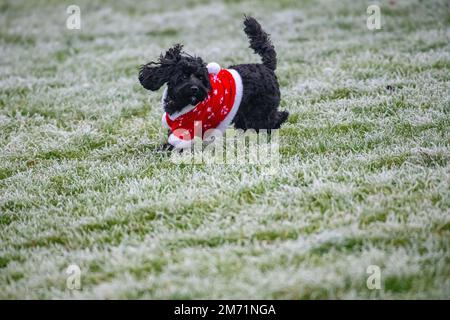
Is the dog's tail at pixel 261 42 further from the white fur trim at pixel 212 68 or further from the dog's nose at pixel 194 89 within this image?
the dog's nose at pixel 194 89

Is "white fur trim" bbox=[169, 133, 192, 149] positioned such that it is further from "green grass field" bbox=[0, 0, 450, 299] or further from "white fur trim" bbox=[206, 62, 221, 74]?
"white fur trim" bbox=[206, 62, 221, 74]

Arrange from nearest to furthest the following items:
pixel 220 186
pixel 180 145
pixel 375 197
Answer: pixel 375 197
pixel 220 186
pixel 180 145

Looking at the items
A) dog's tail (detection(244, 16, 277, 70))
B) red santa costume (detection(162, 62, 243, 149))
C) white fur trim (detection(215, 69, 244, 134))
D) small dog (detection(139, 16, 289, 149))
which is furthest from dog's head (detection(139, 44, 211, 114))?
dog's tail (detection(244, 16, 277, 70))

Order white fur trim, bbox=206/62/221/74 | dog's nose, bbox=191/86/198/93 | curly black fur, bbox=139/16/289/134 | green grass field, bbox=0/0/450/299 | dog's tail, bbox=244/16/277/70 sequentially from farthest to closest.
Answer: dog's tail, bbox=244/16/277/70 < white fur trim, bbox=206/62/221/74 < curly black fur, bbox=139/16/289/134 < dog's nose, bbox=191/86/198/93 < green grass field, bbox=0/0/450/299

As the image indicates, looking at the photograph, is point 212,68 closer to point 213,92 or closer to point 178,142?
point 213,92

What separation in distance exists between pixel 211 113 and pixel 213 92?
0.23 metres

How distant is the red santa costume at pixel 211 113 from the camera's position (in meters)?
6.01

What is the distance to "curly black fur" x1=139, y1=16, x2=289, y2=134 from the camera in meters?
5.83

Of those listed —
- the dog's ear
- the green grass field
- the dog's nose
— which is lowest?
the green grass field

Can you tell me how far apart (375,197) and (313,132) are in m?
1.92

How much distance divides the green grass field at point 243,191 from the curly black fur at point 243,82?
1.45 ft
